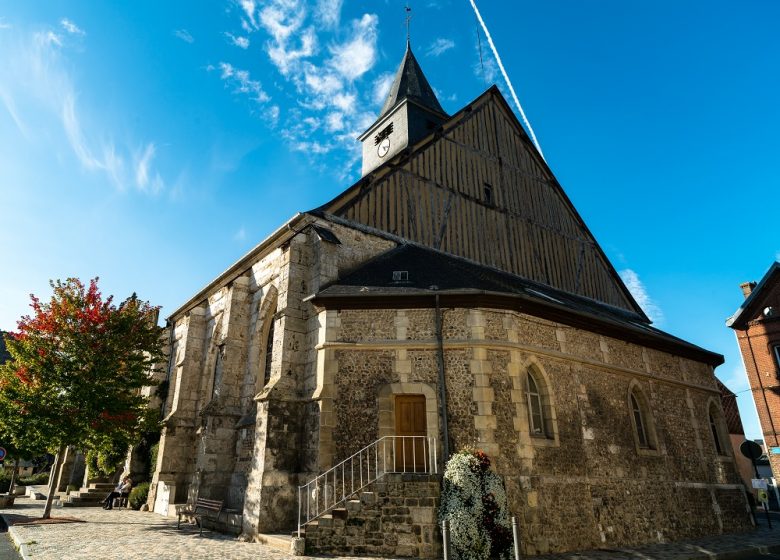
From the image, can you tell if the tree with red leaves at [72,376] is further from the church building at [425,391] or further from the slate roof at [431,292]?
the slate roof at [431,292]

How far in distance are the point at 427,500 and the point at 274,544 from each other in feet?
9.89

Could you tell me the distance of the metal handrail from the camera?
9.41 m

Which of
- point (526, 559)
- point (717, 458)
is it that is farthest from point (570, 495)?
point (717, 458)

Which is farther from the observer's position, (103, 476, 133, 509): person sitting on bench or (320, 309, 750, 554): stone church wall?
(103, 476, 133, 509): person sitting on bench

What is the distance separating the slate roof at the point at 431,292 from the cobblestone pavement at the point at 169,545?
4.89m

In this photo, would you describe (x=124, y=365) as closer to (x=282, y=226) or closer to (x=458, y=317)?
(x=282, y=226)

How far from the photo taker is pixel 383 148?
2017cm

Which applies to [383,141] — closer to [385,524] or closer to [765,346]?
[385,524]

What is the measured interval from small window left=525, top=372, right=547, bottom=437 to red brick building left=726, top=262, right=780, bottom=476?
51.5ft

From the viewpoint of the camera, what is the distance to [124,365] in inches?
524

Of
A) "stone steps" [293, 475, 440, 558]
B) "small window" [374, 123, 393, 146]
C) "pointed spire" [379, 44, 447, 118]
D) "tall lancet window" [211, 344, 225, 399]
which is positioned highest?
"pointed spire" [379, 44, 447, 118]

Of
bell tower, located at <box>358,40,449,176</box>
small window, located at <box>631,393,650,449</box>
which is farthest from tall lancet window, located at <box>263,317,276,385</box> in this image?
small window, located at <box>631,393,650,449</box>

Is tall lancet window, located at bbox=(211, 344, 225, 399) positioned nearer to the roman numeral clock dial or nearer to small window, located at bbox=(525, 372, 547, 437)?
small window, located at bbox=(525, 372, 547, 437)

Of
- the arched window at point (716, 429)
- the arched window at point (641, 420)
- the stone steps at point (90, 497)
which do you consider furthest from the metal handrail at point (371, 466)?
the stone steps at point (90, 497)
